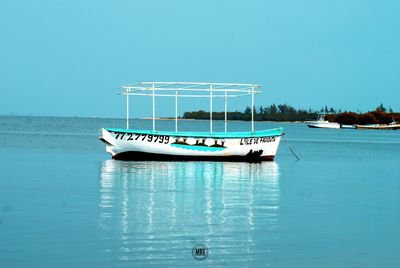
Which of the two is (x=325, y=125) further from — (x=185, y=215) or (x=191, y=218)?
(x=191, y=218)

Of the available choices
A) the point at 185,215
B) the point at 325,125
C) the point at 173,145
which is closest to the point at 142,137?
the point at 173,145

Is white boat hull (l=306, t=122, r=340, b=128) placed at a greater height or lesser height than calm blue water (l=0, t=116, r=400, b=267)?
greater

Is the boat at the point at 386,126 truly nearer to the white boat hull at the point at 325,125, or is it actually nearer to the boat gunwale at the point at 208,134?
the white boat hull at the point at 325,125

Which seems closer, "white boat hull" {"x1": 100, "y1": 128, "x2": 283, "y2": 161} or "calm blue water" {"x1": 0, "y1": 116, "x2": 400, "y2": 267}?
"calm blue water" {"x1": 0, "y1": 116, "x2": 400, "y2": 267}

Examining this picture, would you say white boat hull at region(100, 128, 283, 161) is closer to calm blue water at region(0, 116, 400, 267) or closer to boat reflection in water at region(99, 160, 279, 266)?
calm blue water at region(0, 116, 400, 267)

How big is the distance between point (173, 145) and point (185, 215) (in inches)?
648

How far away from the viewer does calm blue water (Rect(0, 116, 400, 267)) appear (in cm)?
1202

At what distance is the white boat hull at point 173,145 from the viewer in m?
32.4

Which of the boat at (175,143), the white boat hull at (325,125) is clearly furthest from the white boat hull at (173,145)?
the white boat hull at (325,125)

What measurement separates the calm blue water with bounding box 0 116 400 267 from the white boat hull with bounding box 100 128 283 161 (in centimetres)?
362

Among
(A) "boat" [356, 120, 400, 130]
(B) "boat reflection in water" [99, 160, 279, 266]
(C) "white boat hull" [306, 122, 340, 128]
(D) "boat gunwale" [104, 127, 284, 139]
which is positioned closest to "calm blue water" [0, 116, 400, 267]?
(B) "boat reflection in water" [99, 160, 279, 266]

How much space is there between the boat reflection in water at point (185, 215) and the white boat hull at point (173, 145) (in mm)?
3775

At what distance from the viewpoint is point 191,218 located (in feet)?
52.2

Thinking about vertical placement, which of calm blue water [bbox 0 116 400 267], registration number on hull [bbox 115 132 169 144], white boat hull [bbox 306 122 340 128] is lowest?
calm blue water [bbox 0 116 400 267]
